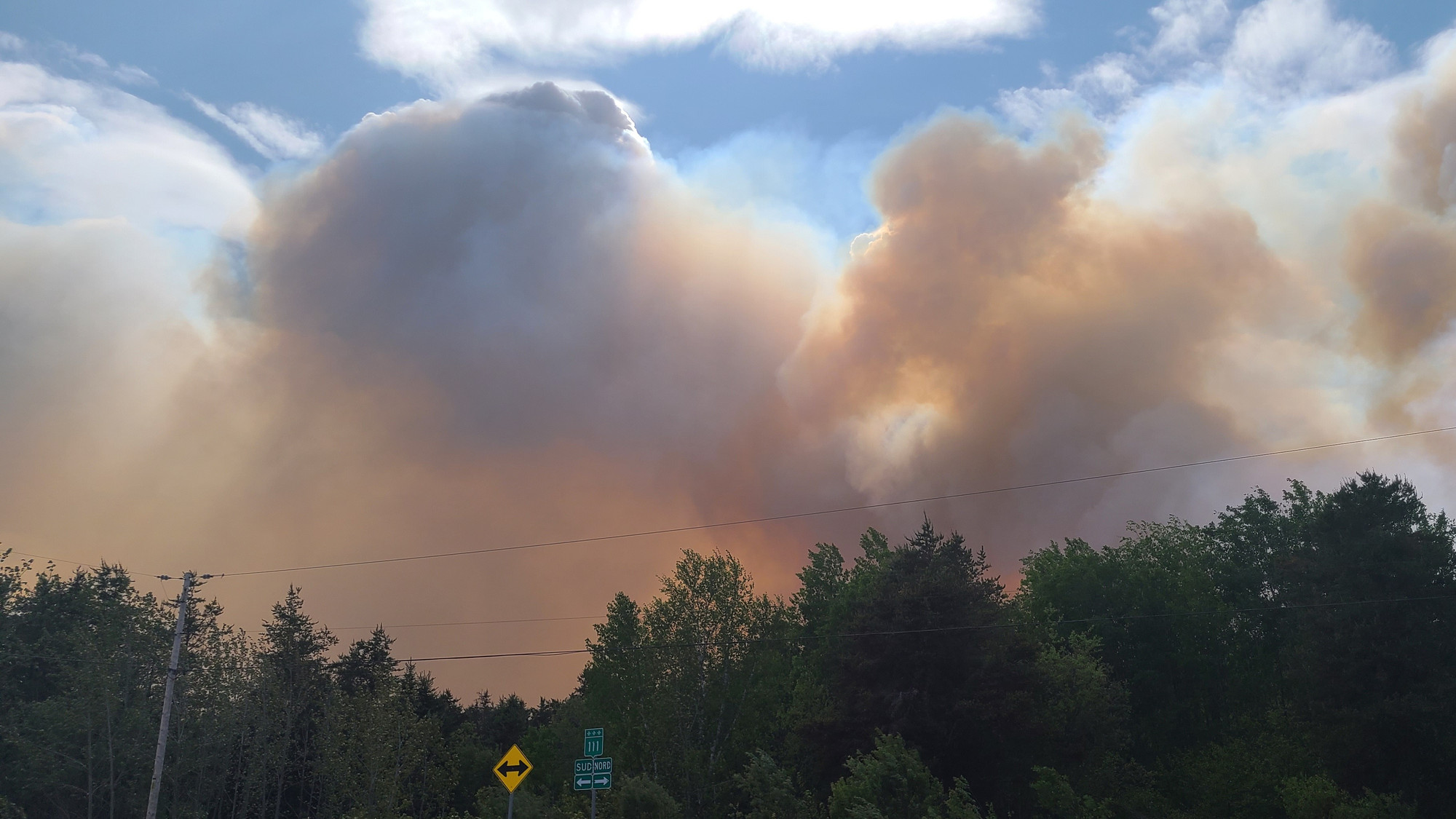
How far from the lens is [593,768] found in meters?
26.2

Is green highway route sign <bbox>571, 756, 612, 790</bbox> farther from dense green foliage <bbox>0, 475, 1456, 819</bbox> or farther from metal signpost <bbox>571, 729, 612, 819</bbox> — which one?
dense green foliage <bbox>0, 475, 1456, 819</bbox>

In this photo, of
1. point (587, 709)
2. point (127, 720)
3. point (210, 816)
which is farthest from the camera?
point (587, 709)

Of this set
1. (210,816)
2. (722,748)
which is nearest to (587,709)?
(722,748)

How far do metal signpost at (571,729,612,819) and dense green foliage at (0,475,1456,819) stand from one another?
478 centimetres

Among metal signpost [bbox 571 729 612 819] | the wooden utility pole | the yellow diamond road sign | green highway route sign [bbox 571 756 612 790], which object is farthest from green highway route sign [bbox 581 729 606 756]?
the wooden utility pole

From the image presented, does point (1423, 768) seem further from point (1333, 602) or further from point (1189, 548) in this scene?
point (1189, 548)

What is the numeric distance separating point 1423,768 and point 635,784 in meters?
38.8

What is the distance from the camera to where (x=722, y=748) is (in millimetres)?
55562

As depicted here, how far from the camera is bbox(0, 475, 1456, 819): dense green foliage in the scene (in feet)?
145

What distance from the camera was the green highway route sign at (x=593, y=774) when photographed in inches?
1019

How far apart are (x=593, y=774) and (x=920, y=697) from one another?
72.7 feet

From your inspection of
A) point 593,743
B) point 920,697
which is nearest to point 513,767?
point 593,743

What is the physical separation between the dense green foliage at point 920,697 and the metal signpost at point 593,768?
478cm

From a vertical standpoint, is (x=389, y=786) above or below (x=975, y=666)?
below
